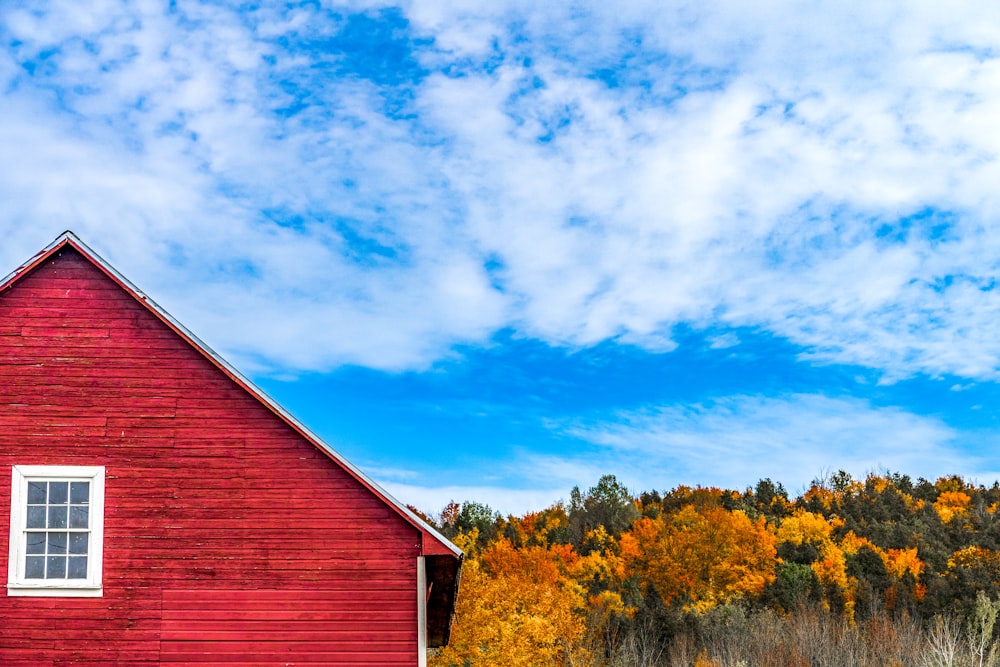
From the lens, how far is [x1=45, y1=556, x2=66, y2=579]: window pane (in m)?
17.6

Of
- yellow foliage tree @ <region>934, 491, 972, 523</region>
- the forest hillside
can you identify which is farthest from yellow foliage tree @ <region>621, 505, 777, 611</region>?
yellow foliage tree @ <region>934, 491, 972, 523</region>

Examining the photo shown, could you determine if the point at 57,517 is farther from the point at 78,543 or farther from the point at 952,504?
the point at 952,504

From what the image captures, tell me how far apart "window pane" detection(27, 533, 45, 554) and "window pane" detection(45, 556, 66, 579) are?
197 millimetres

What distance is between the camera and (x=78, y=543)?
1775cm

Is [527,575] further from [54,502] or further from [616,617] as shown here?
[54,502]

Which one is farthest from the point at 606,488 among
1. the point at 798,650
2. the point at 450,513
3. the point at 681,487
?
the point at 798,650

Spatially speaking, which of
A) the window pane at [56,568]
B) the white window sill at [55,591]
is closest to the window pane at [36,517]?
the window pane at [56,568]

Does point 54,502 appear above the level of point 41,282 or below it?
below

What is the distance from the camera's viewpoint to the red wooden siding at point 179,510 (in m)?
17.5

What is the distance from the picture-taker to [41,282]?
1878cm

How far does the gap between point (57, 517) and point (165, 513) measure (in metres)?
1.66

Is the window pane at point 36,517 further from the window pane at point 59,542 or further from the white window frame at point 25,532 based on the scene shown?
the window pane at point 59,542

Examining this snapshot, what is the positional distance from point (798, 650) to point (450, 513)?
45.2 meters

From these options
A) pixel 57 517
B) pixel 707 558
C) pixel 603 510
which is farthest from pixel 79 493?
pixel 603 510
